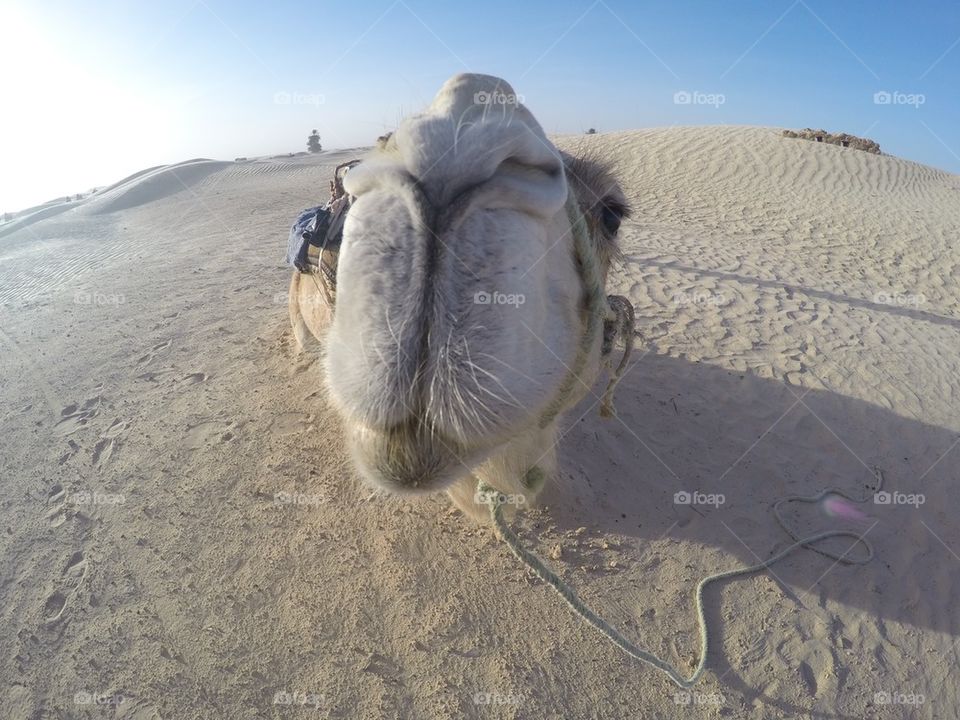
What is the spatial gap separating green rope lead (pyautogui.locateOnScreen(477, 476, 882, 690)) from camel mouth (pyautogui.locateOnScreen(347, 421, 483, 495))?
91 cm

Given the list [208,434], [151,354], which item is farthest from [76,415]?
[208,434]

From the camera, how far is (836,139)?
1988 cm

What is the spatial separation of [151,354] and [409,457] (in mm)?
4401

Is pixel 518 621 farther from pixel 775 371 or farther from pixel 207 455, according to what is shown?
pixel 775 371

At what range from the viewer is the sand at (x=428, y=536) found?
2.58m

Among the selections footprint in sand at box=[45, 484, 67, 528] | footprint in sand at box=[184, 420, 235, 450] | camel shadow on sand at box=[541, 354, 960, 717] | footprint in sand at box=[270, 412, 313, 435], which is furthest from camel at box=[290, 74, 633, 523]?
footprint in sand at box=[45, 484, 67, 528]

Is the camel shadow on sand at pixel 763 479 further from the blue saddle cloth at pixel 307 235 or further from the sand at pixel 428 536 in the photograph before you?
the blue saddle cloth at pixel 307 235

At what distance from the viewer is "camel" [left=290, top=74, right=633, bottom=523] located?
135 cm

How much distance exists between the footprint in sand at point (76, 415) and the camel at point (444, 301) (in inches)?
136

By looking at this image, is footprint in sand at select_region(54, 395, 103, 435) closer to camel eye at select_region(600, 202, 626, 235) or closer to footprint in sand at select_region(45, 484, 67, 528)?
footprint in sand at select_region(45, 484, 67, 528)

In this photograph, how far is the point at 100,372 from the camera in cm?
461

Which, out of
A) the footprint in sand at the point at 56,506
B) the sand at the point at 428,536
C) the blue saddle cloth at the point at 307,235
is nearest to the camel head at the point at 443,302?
the sand at the point at 428,536

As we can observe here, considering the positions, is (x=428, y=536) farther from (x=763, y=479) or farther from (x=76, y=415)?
(x=76, y=415)

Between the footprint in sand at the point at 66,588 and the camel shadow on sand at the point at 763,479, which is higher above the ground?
the footprint in sand at the point at 66,588
